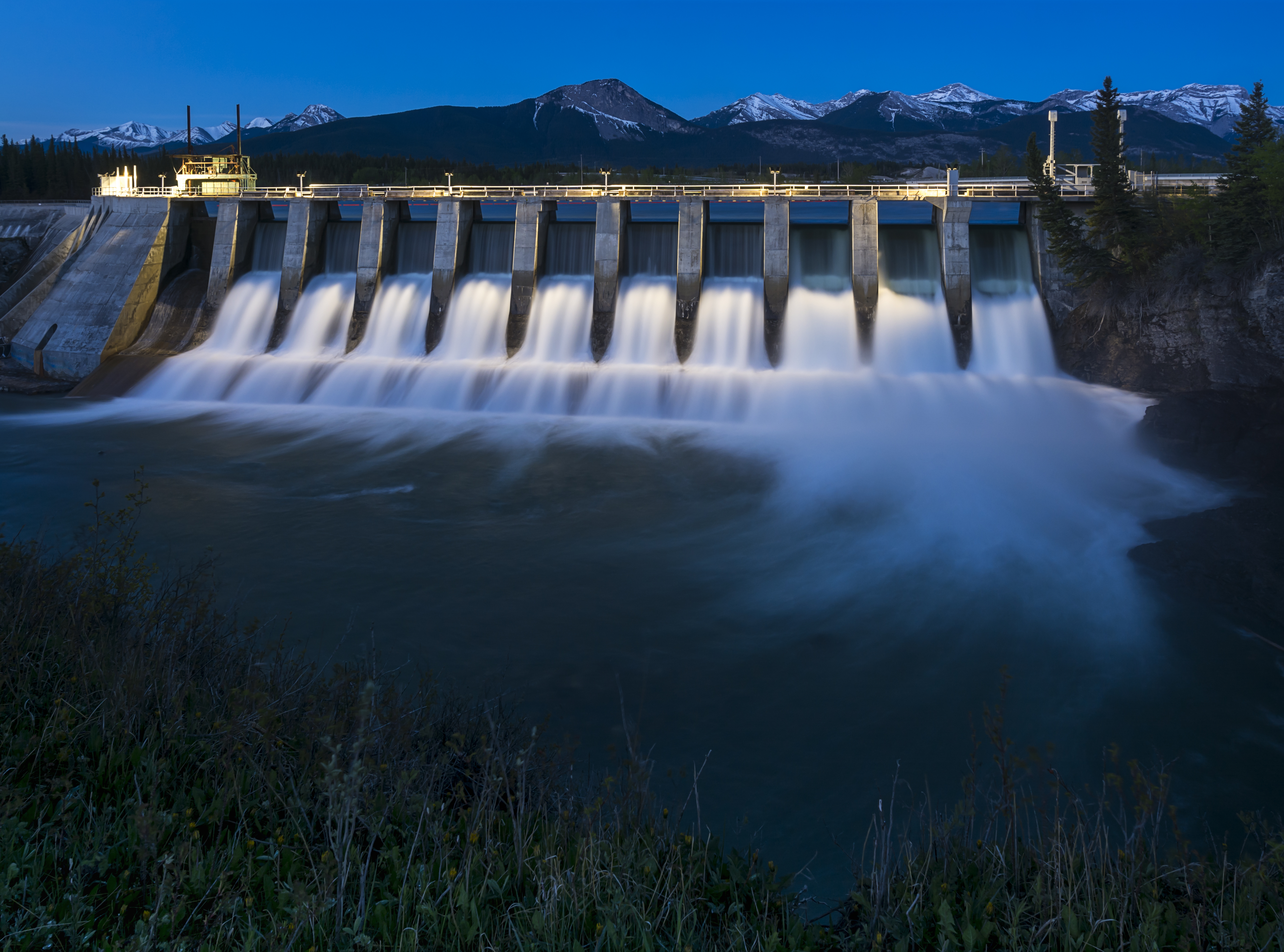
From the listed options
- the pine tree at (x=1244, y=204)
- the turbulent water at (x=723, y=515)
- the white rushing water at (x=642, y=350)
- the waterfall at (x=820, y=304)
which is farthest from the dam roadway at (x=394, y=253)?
the pine tree at (x=1244, y=204)

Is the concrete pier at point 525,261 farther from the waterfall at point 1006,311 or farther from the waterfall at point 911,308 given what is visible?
the waterfall at point 1006,311

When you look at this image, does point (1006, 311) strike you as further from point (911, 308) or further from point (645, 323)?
point (645, 323)

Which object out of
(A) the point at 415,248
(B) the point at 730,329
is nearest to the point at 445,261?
(A) the point at 415,248

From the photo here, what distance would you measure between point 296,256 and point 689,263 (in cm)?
1412

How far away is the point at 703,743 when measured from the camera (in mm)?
10109

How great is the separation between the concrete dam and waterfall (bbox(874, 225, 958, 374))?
0.20ft

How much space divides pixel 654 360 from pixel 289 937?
24677 mm

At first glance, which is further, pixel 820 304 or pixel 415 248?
pixel 415 248

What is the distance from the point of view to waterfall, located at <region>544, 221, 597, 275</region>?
3109 centimetres

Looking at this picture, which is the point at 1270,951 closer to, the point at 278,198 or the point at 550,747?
the point at 550,747

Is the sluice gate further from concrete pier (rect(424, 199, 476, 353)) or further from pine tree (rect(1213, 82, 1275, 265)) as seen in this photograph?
pine tree (rect(1213, 82, 1275, 265))

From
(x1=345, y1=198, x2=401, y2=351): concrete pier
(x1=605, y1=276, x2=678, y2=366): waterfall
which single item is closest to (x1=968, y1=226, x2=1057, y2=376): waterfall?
(x1=605, y1=276, x2=678, y2=366): waterfall

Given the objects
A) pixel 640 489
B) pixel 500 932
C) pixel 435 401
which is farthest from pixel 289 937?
pixel 435 401

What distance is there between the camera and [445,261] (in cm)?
3077
